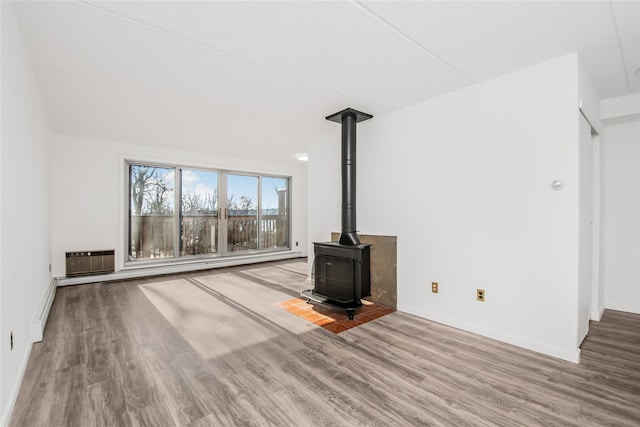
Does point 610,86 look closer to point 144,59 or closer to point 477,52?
point 477,52

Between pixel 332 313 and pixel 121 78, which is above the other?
pixel 121 78

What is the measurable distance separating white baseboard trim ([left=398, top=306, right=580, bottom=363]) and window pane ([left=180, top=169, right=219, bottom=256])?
4.54 m

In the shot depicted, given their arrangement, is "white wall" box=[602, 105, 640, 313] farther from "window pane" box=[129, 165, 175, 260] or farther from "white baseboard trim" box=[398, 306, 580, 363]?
"window pane" box=[129, 165, 175, 260]

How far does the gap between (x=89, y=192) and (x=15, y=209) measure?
3465mm

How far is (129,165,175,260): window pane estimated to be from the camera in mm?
5371

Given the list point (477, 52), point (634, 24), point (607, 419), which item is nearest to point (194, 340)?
point (607, 419)

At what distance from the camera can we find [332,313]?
329 centimetres

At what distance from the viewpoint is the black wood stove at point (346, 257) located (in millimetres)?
3258

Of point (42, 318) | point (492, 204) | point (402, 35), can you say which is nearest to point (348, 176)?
point (492, 204)

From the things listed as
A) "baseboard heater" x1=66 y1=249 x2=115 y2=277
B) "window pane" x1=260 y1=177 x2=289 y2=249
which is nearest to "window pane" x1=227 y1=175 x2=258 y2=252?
"window pane" x1=260 y1=177 x2=289 y2=249

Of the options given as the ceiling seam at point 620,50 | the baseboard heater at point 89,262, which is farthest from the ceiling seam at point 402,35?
the baseboard heater at point 89,262

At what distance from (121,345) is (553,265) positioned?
366 centimetres

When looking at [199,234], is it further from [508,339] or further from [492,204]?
[508,339]

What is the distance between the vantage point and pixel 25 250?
7.43ft
